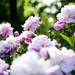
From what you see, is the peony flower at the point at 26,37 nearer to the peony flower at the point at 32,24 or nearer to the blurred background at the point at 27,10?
the peony flower at the point at 32,24

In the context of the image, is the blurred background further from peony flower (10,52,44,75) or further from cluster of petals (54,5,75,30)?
peony flower (10,52,44,75)

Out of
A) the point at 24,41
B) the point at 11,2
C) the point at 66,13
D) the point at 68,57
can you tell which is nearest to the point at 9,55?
the point at 24,41

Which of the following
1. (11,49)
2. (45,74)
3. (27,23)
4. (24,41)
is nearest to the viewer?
(45,74)

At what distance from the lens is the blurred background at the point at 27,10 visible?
19.0 ft

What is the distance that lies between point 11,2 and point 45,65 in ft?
30.1

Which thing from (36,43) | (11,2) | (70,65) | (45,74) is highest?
(11,2)

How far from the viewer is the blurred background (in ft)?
19.0

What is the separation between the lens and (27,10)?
1169 centimetres

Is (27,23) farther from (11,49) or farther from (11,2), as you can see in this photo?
(11,2)

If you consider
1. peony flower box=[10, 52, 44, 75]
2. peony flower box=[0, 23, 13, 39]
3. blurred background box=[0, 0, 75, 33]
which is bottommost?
peony flower box=[10, 52, 44, 75]

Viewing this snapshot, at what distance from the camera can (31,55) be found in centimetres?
185

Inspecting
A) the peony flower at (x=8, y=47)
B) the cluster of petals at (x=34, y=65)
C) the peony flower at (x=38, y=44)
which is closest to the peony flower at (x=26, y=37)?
the peony flower at (x=8, y=47)

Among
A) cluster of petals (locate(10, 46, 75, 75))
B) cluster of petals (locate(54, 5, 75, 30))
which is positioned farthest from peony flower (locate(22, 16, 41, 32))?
cluster of petals (locate(10, 46, 75, 75))

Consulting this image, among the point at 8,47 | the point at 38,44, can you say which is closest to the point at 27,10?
the point at 8,47
